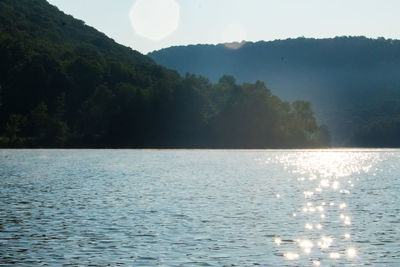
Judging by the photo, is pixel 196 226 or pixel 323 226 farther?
pixel 323 226

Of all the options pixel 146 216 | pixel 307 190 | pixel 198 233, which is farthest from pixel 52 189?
pixel 198 233

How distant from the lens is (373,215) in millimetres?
46156

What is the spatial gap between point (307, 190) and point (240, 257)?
144ft

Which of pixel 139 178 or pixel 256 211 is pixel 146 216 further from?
pixel 139 178

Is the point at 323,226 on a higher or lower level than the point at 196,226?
higher

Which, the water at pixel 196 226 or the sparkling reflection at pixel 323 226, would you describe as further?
the sparkling reflection at pixel 323 226

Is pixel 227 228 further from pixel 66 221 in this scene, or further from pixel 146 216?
pixel 66 221

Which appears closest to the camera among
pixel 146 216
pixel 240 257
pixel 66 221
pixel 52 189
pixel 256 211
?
pixel 240 257

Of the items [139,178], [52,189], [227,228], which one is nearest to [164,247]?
[227,228]

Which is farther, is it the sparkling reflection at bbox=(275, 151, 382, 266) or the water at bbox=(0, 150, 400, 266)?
the sparkling reflection at bbox=(275, 151, 382, 266)

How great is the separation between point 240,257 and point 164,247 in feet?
15.3

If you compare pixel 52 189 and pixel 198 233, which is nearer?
pixel 198 233

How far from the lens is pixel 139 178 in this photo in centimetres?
8769

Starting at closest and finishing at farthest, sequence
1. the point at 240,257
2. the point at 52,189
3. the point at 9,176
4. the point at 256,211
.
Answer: the point at 240,257 → the point at 256,211 → the point at 52,189 → the point at 9,176
